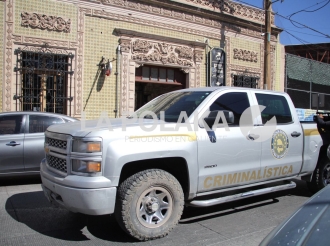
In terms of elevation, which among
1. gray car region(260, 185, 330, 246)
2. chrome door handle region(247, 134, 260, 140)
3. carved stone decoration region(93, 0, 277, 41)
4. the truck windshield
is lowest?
gray car region(260, 185, 330, 246)

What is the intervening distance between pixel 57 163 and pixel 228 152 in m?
2.23

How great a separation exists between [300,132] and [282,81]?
12.7 m

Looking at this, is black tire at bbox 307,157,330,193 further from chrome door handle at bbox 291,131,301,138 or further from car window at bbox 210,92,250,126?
car window at bbox 210,92,250,126

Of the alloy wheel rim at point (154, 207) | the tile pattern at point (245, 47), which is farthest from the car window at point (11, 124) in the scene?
the tile pattern at point (245, 47)

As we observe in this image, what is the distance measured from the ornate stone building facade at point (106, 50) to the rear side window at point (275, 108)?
736 cm

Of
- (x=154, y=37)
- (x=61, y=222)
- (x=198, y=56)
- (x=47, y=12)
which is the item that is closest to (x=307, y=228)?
(x=61, y=222)

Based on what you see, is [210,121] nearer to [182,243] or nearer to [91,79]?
[182,243]

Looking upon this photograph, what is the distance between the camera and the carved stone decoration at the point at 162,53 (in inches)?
497

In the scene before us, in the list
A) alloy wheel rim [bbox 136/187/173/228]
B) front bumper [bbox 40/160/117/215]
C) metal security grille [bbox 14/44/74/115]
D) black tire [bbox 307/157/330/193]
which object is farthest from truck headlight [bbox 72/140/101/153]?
metal security grille [bbox 14/44/74/115]

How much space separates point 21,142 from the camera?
6637 millimetres

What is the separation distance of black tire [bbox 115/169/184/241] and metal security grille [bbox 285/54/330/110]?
15315 millimetres

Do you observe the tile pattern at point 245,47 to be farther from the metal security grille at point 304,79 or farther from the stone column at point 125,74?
the stone column at point 125,74

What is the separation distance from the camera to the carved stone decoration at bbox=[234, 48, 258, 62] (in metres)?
15.5

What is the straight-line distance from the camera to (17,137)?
21.8 ft
